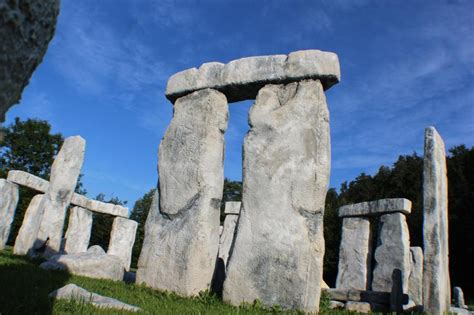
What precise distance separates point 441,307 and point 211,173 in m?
4.33

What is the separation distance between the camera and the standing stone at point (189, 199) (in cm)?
670

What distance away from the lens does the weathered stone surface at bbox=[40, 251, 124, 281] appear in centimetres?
748

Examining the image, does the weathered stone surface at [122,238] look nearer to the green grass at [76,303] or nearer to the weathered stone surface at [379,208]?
the weathered stone surface at [379,208]

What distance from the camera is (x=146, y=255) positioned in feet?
23.7

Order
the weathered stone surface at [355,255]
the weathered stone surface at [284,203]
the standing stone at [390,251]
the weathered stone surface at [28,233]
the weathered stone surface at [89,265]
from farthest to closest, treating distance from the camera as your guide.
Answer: the weathered stone surface at [355,255], the weathered stone surface at [28,233], the standing stone at [390,251], the weathered stone surface at [89,265], the weathered stone surface at [284,203]

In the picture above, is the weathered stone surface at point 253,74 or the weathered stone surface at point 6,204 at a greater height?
the weathered stone surface at point 253,74

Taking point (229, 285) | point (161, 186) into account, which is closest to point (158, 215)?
point (161, 186)

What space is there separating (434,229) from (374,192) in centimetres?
2256

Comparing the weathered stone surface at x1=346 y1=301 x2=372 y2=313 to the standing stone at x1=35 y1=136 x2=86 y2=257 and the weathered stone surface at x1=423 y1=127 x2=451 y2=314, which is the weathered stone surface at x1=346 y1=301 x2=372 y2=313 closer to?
the weathered stone surface at x1=423 y1=127 x2=451 y2=314

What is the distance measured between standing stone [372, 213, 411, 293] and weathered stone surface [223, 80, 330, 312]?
23.0ft

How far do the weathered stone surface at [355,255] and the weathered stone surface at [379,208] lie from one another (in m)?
0.30

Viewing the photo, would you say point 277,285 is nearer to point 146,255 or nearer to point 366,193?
point 146,255

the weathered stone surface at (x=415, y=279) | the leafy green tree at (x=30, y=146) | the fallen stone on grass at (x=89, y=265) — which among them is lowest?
the fallen stone on grass at (x=89, y=265)

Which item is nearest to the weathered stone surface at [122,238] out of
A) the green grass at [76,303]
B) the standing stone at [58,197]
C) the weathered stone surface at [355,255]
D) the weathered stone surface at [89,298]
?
the standing stone at [58,197]
